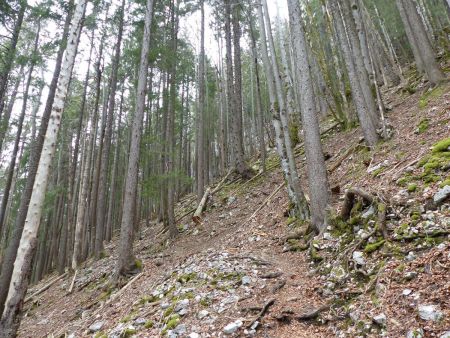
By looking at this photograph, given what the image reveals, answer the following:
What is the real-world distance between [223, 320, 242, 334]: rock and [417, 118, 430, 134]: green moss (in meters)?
6.24

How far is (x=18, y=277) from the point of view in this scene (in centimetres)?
A: 580

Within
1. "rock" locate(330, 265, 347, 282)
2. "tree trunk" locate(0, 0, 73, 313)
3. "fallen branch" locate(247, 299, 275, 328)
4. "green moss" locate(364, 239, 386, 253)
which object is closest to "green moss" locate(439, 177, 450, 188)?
"green moss" locate(364, 239, 386, 253)

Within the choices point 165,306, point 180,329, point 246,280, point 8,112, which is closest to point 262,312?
point 246,280

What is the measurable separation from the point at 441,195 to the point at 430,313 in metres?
1.99

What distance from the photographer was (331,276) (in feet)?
15.0

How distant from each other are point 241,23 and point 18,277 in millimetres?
16798

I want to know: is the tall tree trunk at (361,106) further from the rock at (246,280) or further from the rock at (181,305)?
the rock at (181,305)

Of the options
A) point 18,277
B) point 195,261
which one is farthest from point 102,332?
point 195,261

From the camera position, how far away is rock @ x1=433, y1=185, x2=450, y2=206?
165 inches

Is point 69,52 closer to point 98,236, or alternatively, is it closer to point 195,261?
point 195,261

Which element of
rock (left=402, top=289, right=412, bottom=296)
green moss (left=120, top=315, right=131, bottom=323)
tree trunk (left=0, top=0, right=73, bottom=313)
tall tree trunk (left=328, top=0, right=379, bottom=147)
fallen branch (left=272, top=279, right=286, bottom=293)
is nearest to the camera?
rock (left=402, top=289, right=412, bottom=296)

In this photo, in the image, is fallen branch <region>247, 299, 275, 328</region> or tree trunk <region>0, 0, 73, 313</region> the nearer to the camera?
fallen branch <region>247, 299, 275, 328</region>

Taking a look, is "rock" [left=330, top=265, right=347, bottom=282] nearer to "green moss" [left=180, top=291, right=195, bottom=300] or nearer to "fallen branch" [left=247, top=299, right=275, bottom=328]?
"fallen branch" [left=247, top=299, right=275, bottom=328]

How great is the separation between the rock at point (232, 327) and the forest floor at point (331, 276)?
0.04 ft
